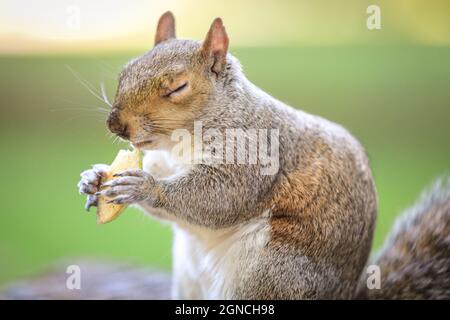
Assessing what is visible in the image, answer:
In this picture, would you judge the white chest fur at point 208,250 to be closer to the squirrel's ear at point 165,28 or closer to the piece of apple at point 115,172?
the piece of apple at point 115,172

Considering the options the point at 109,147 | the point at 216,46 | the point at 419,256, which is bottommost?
the point at 419,256

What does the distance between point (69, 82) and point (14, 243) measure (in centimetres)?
85

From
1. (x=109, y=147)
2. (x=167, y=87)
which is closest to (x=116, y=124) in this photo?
(x=167, y=87)

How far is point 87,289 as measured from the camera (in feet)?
8.85

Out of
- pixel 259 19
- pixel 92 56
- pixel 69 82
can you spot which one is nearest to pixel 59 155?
pixel 69 82

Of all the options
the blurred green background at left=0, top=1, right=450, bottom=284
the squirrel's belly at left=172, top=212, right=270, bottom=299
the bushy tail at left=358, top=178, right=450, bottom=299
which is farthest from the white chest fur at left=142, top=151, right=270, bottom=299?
the blurred green background at left=0, top=1, right=450, bottom=284

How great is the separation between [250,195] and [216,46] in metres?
0.44

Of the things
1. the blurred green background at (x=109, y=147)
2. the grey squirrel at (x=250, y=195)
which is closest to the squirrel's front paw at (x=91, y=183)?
the grey squirrel at (x=250, y=195)

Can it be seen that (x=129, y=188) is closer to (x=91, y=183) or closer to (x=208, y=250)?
(x=91, y=183)

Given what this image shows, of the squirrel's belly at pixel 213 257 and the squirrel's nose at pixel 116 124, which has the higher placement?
the squirrel's nose at pixel 116 124

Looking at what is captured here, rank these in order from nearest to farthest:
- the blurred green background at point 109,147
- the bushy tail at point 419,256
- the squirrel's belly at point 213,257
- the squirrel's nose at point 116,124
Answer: the squirrel's nose at point 116,124 < the squirrel's belly at point 213,257 < the bushy tail at point 419,256 < the blurred green background at point 109,147

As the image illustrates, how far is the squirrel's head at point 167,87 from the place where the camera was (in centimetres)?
179

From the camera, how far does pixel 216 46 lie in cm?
188

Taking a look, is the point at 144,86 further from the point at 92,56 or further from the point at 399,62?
the point at 399,62
